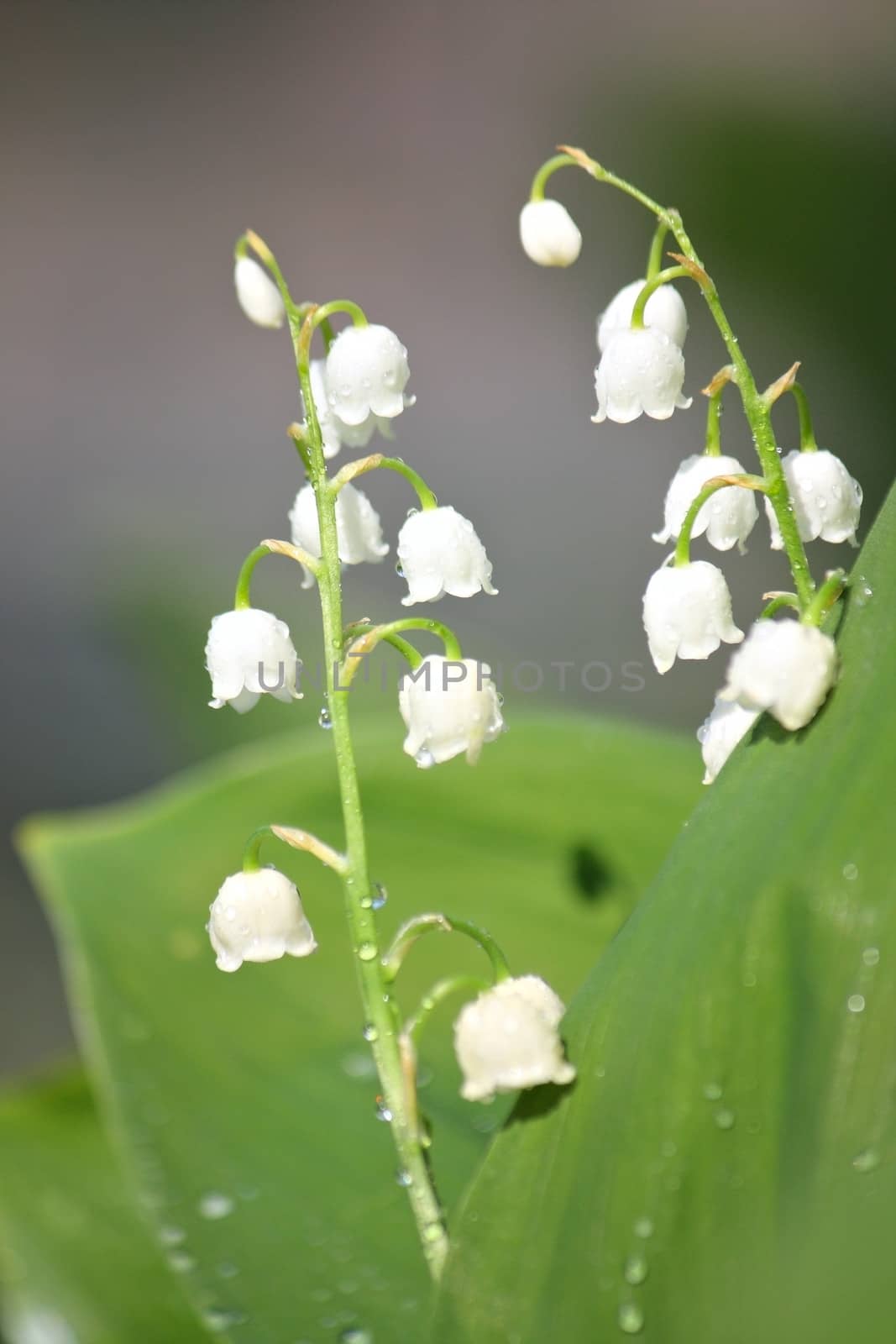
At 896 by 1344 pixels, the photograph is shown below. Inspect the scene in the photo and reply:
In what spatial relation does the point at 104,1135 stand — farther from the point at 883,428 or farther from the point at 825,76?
the point at 825,76

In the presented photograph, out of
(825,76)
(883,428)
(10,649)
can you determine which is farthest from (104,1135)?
(825,76)

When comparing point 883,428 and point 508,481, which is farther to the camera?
point 508,481

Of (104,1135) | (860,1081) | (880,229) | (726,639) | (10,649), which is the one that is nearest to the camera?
(860,1081)

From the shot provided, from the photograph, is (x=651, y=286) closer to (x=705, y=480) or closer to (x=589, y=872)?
(x=705, y=480)

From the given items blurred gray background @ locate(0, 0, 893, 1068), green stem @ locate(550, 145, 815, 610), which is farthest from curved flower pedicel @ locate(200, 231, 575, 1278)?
blurred gray background @ locate(0, 0, 893, 1068)

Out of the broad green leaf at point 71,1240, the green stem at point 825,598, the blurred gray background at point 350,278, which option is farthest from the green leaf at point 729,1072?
the blurred gray background at point 350,278

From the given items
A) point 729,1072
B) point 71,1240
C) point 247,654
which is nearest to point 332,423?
point 247,654
